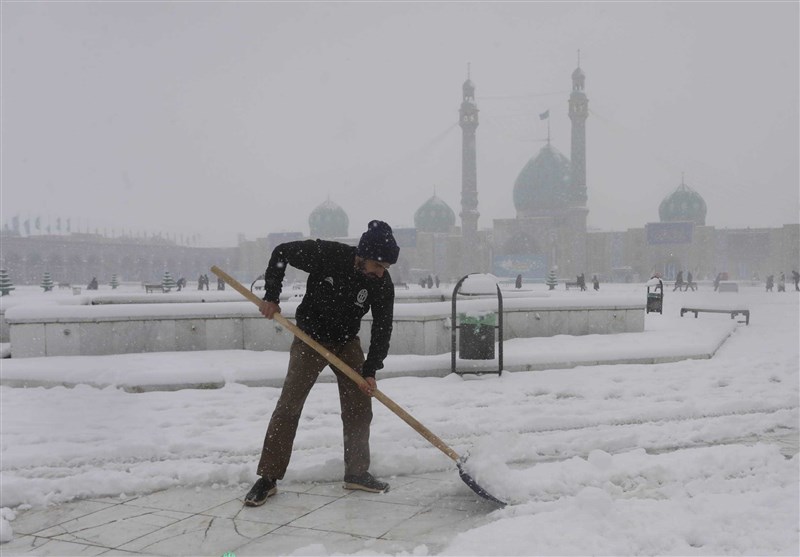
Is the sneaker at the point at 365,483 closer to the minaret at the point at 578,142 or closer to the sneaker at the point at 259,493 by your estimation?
the sneaker at the point at 259,493

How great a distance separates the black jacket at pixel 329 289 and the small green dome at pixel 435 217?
6620cm

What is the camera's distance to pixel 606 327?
11.9 metres

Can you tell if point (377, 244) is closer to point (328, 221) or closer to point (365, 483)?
point (365, 483)

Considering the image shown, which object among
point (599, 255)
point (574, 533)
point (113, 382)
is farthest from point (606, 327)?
point (599, 255)

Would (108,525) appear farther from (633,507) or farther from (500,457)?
(633,507)

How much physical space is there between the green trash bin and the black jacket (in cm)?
444

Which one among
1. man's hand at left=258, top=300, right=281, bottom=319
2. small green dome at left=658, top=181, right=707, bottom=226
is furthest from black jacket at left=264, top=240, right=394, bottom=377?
small green dome at left=658, top=181, right=707, bottom=226

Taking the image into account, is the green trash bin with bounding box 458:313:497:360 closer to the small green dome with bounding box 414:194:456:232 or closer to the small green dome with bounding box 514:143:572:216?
the small green dome with bounding box 514:143:572:216

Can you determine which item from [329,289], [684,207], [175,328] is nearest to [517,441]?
[329,289]

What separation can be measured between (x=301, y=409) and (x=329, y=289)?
0.76 meters

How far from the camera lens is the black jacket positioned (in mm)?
4148

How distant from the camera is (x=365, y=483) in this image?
425 centimetres

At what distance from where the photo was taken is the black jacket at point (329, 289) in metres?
4.15

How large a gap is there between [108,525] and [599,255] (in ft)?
200
